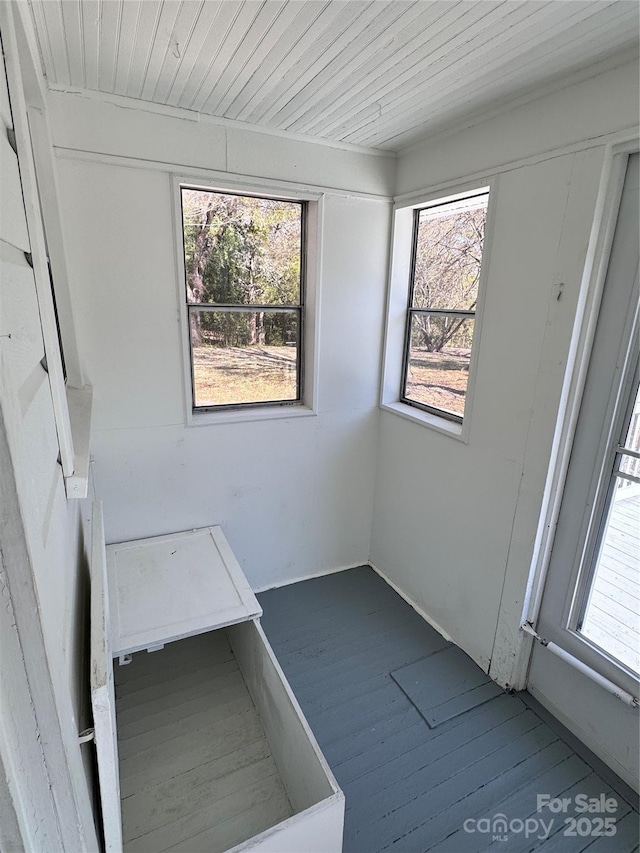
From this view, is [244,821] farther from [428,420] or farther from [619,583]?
[428,420]

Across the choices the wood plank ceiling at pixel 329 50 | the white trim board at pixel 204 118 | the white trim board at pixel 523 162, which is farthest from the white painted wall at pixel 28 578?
the white trim board at pixel 523 162

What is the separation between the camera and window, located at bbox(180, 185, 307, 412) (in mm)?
2221

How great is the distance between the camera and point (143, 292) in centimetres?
207

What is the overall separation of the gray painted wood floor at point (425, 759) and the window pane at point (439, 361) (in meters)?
1.32

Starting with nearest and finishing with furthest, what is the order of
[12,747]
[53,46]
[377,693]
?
1. [12,747]
2. [53,46]
3. [377,693]

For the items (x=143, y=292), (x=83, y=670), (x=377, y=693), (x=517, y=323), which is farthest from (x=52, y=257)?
(x=377, y=693)

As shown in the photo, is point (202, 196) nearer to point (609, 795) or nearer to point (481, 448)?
point (481, 448)

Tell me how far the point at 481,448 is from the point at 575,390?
51cm

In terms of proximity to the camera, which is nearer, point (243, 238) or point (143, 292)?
point (143, 292)

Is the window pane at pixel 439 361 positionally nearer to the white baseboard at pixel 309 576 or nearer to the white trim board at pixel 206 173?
the white trim board at pixel 206 173

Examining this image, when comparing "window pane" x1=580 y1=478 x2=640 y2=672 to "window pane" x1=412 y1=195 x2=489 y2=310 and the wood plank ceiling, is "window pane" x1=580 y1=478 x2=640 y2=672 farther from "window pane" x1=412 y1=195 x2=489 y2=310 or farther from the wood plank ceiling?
the wood plank ceiling

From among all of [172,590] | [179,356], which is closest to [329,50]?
[179,356]

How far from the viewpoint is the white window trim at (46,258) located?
918 mm

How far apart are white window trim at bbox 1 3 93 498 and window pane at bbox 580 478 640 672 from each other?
1.88 m
